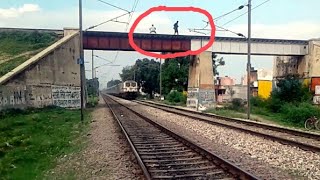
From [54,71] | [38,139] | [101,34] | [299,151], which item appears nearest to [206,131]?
[299,151]

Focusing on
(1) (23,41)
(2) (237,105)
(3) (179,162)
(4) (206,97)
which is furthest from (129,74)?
(3) (179,162)

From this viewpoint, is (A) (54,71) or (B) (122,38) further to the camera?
(B) (122,38)

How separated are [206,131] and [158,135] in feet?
10.8

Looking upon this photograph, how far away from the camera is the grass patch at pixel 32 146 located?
10.6 metres

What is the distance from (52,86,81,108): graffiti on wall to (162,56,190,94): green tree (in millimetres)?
32130

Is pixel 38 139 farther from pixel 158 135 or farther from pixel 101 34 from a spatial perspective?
pixel 101 34

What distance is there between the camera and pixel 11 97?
87.6ft

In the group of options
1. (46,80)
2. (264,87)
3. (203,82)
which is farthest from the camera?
(264,87)

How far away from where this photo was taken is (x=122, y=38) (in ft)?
146

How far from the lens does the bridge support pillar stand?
4353cm

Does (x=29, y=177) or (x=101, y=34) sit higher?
(x=101, y=34)

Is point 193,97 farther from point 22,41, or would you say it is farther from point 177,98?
point 22,41

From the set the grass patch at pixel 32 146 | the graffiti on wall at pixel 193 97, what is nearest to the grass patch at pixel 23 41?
the graffiti on wall at pixel 193 97

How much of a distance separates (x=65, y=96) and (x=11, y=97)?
396 inches
